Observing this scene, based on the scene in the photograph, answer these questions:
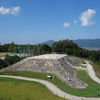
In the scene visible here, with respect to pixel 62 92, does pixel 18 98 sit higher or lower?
higher

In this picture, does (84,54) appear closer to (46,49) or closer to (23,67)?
(46,49)

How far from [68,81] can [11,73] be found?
12.4 metres

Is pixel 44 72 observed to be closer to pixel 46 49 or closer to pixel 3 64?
pixel 3 64

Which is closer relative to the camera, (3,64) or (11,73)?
(11,73)

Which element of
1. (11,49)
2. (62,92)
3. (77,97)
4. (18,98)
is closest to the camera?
(18,98)

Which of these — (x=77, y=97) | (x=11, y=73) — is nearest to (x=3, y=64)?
(x=11, y=73)

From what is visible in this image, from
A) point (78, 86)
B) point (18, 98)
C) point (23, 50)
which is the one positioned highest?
point (23, 50)

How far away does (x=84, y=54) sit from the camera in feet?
205

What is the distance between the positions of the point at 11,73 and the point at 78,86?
46.9 feet

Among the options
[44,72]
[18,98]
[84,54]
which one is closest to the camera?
[18,98]

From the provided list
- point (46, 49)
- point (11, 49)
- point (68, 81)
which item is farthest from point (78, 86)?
point (11, 49)

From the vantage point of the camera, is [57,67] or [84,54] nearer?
[57,67]

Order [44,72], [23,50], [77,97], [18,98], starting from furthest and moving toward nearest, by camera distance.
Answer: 1. [23,50]
2. [44,72]
3. [77,97]
4. [18,98]

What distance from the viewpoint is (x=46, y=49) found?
6894cm
